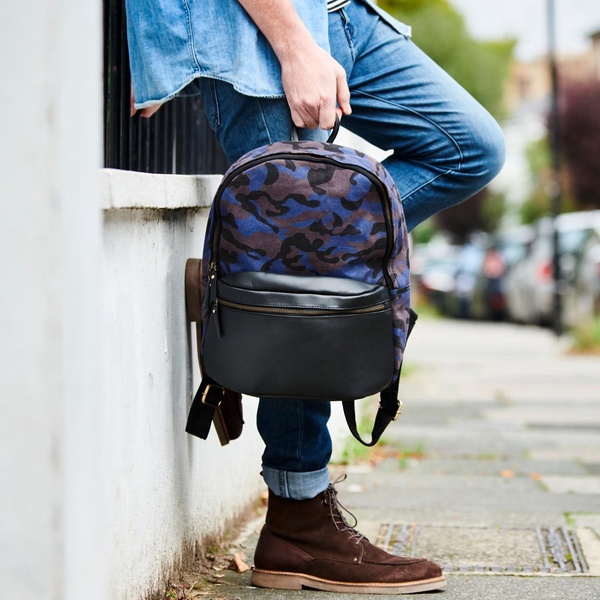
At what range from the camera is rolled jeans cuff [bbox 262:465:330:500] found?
2520 millimetres

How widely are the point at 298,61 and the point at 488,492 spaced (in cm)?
222

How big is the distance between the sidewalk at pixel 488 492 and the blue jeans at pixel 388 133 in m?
0.34

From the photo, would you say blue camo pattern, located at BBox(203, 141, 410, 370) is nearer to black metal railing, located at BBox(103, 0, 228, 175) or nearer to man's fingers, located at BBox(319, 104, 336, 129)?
man's fingers, located at BBox(319, 104, 336, 129)

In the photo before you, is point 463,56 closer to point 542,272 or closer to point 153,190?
point 542,272

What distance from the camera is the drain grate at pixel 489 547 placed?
285cm

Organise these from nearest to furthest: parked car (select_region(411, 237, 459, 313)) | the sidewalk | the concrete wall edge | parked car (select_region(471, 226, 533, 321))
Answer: the concrete wall edge < the sidewalk < parked car (select_region(471, 226, 533, 321)) < parked car (select_region(411, 237, 459, 313))

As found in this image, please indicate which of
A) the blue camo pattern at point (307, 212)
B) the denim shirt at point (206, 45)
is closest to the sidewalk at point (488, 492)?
the blue camo pattern at point (307, 212)

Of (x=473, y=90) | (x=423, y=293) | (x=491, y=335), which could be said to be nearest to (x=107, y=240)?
(x=491, y=335)

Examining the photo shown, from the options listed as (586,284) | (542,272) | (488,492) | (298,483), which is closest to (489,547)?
(298,483)

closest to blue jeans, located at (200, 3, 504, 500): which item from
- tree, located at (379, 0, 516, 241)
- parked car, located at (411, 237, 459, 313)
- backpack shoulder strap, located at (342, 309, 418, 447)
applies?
backpack shoulder strap, located at (342, 309, 418, 447)

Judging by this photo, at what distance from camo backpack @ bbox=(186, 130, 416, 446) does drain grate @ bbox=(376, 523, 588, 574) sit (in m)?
0.89

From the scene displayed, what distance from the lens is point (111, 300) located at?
6.77 ft

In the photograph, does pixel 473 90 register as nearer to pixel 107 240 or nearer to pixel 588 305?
pixel 588 305

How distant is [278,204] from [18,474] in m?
0.91
